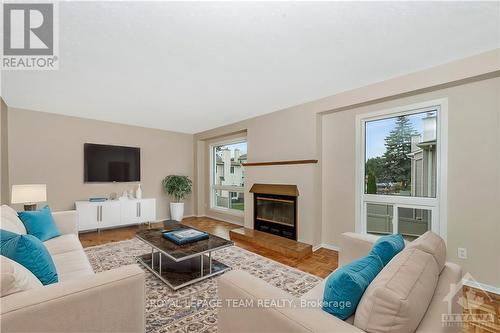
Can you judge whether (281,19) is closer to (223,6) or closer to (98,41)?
(223,6)

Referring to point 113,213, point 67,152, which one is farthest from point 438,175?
point 67,152

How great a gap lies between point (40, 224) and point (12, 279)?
1838 mm

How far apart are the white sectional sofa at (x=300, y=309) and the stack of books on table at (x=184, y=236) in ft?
4.37

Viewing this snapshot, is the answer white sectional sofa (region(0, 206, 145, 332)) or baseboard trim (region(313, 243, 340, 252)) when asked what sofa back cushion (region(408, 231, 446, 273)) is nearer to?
white sectional sofa (region(0, 206, 145, 332))

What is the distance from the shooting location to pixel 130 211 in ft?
15.3

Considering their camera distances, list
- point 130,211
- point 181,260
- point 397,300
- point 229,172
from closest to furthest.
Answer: point 397,300 < point 181,260 < point 130,211 < point 229,172

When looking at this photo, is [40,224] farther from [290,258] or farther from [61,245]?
[290,258]

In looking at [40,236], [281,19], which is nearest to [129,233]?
[40,236]

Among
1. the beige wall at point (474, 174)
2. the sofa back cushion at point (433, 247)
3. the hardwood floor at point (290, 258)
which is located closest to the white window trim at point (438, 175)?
the beige wall at point (474, 174)

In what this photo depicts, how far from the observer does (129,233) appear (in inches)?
171

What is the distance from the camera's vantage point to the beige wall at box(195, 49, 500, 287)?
2293 mm

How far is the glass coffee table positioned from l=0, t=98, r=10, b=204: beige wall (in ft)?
8.59

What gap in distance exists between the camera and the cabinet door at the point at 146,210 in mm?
4793

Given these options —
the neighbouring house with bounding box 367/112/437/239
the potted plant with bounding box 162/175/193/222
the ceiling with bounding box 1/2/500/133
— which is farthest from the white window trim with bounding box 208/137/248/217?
the neighbouring house with bounding box 367/112/437/239
